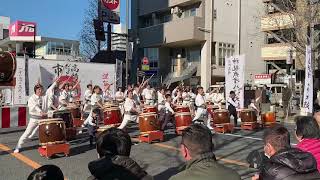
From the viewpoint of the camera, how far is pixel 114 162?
396 cm

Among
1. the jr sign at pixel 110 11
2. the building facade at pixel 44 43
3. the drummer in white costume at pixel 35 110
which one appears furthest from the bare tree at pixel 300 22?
the building facade at pixel 44 43

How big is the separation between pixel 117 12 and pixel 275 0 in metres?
11.7

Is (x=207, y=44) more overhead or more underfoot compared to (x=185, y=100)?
more overhead

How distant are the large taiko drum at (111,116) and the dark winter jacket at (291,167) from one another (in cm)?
1007

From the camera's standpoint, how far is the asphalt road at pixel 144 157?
28.9 feet

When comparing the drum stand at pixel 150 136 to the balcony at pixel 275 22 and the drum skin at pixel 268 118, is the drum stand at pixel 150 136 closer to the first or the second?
the drum skin at pixel 268 118

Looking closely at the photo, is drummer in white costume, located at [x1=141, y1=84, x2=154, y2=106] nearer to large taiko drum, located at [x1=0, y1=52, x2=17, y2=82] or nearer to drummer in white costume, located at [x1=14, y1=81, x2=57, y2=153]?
drummer in white costume, located at [x1=14, y1=81, x2=57, y2=153]

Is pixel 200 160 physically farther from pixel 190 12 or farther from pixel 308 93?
pixel 190 12

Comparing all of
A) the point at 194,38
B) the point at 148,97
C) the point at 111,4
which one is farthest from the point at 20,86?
the point at 194,38

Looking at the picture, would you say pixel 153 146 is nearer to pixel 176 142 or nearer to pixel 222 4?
pixel 176 142

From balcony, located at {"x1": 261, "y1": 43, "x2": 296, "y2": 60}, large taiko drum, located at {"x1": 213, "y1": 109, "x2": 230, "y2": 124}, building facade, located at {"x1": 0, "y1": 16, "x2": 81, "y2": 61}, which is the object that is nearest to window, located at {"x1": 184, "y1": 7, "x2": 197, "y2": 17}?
balcony, located at {"x1": 261, "y1": 43, "x2": 296, "y2": 60}

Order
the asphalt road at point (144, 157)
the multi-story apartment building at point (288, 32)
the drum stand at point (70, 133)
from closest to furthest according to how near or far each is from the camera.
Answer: the asphalt road at point (144, 157) < the drum stand at point (70, 133) < the multi-story apartment building at point (288, 32)

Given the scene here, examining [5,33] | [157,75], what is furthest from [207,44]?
[5,33]

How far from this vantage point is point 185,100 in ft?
Result: 66.6
